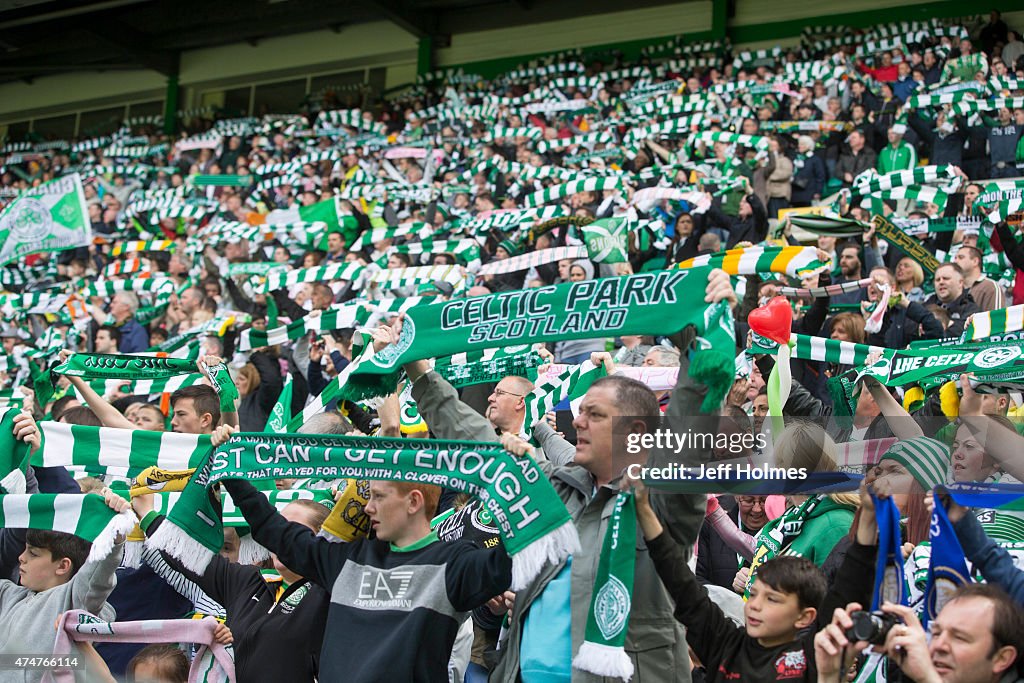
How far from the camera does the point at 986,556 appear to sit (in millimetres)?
3152

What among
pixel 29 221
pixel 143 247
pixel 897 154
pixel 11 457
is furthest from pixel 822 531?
pixel 143 247

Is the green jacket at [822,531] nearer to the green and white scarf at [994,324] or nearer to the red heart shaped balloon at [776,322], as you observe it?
the red heart shaped balloon at [776,322]

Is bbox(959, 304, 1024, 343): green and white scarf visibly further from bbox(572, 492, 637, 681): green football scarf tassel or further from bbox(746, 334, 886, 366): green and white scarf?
bbox(572, 492, 637, 681): green football scarf tassel

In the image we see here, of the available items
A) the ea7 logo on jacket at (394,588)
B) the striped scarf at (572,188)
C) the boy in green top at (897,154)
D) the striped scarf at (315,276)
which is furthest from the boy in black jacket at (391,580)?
the boy in green top at (897,154)

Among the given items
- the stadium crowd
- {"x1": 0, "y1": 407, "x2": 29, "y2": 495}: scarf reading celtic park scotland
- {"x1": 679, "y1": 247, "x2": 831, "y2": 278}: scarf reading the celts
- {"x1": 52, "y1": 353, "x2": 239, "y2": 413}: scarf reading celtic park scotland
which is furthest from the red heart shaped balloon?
{"x1": 0, "y1": 407, "x2": 29, "y2": 495}: scarf reading celtic park scotland

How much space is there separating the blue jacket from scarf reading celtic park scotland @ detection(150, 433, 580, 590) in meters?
1.07

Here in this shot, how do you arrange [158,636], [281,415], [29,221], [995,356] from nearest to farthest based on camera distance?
[158,636]
[995,356]
[281,415]
[29,221]

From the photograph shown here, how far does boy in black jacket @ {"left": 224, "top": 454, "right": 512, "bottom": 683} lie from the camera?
11.8ft

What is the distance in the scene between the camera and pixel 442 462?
3.75 metres

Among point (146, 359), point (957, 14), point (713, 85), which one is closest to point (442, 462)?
point (146, 359)

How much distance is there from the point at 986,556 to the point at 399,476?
5.68 ft

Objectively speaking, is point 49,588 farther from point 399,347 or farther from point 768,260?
point 768,260

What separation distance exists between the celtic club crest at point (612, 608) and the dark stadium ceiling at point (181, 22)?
20.4m

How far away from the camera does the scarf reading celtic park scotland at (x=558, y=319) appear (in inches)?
146
